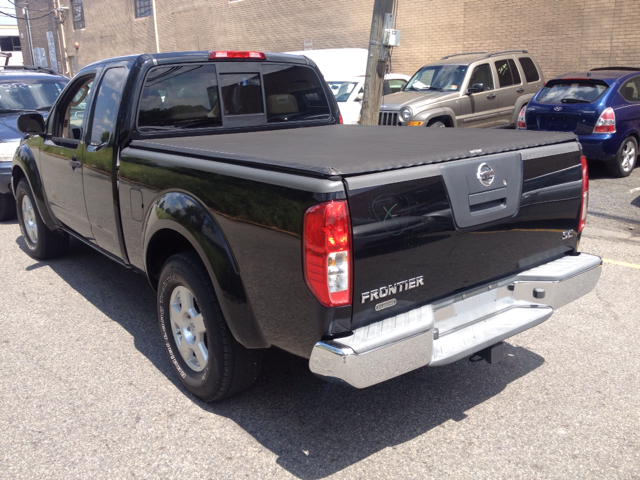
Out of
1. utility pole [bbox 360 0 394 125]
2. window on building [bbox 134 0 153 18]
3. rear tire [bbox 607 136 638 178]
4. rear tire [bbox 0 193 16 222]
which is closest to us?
rear tire [bbox 0 193 16 222]

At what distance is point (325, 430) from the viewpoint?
10.6 ft

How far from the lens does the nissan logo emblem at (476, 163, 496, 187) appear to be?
297 centimetres

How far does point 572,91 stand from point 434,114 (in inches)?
95.1

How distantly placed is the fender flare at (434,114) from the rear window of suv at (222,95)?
6.24 meters

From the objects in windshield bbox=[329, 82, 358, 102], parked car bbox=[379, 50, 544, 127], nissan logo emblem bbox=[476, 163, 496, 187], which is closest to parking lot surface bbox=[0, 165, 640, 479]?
nissan logo emblem bbox=[476, 163, 496, 187]

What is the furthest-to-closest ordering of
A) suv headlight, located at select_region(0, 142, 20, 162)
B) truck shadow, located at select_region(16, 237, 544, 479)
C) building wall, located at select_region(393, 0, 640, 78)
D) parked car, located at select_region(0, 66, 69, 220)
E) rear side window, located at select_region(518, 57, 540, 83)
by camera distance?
1. building wall, located at select_region(393, 0, 640, 78)
2. rear side window, located at select_region(518, 57, 540, 83)
3. parked car, located at select_region(0, 66, 69, 220)
4. suv headlight, located at select_region(0, 142, 20, 162)
5. truck shadow, located at select_region(16, 237, 544, 479)

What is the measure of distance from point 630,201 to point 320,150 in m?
6.81

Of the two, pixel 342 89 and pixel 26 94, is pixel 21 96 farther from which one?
pixel 342 89

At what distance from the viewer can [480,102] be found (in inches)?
479

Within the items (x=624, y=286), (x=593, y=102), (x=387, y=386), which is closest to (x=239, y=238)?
(x=387, y=386)

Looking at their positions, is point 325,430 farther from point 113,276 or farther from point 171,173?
point 113,276

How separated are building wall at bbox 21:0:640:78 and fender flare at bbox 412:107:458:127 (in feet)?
17.9

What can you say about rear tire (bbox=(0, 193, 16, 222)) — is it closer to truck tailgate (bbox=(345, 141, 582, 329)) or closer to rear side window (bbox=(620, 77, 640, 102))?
truck tailgate (bbox=(345, 141, 582, 329))

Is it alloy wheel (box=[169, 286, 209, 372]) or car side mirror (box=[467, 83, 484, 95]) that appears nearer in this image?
alloy wheel (box=[169, 286, 209, 372])
